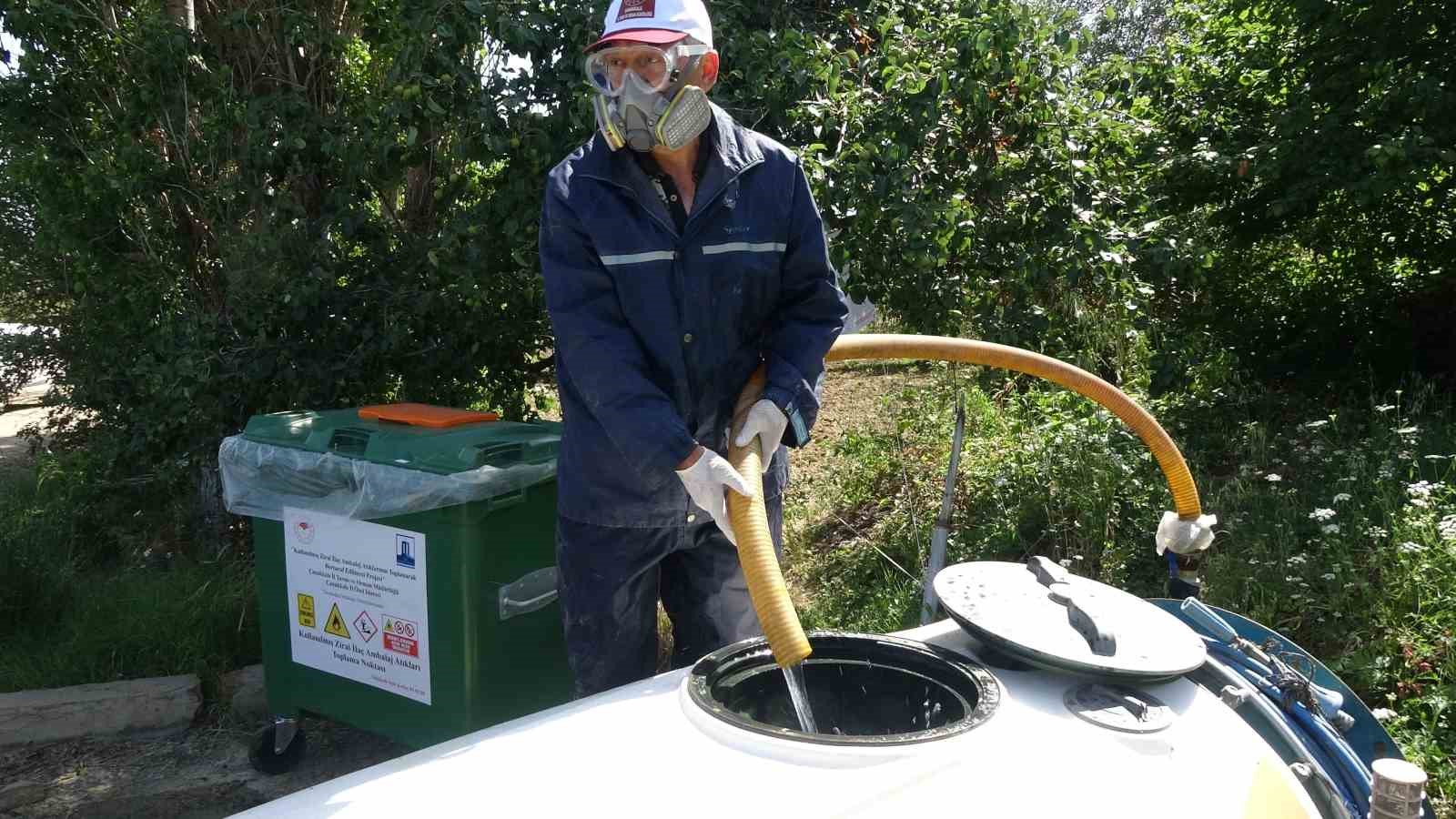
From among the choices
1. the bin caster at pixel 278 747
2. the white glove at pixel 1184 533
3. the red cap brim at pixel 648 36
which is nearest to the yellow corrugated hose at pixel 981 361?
the white glove at pixel 1184 533

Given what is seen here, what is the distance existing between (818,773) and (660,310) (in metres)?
1.09

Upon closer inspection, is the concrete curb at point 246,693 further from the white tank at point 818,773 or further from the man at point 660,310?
the white tank at point 818,773

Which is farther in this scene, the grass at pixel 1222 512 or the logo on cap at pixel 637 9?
the grass at pixel 1222 512

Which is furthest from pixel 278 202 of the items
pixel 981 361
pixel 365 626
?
pixel 981 361

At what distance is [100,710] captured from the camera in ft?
11.6

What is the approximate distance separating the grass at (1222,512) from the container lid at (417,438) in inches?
62.8

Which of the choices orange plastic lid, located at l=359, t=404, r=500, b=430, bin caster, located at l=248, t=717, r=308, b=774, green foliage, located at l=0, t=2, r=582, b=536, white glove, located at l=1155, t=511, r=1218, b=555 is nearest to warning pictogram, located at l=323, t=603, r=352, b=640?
A: bin caster, located at l=248, t=717, r=308, b=774

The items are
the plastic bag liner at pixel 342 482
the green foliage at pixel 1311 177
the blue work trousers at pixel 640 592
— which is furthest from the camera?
the green foliage at pixel 1311 177

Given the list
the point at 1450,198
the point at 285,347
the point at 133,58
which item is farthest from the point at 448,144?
the point at 1450,198

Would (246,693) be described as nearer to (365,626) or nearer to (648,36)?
(365,626)

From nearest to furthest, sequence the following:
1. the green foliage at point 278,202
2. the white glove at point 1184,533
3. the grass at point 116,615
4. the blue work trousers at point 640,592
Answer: the white glove at point 1184,533 → the blue work trousers at point 640,592 → the green foliage at point 278,202 → the grass at point 116,615

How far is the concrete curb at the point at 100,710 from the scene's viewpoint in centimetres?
348

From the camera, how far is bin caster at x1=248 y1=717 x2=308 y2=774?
3.24 m

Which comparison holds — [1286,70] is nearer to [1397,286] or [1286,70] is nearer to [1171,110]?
[1171,110]
